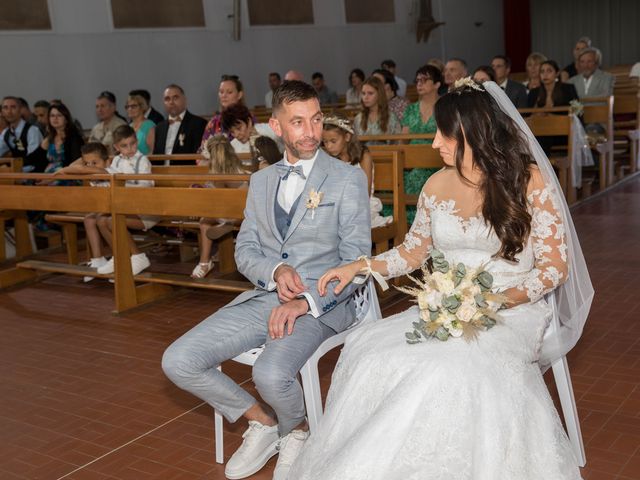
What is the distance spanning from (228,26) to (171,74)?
1.63 metres

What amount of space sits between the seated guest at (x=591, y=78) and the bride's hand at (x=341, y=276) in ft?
26.2

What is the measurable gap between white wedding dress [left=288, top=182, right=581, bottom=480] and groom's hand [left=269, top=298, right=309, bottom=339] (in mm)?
286

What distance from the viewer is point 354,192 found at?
3.24 meters

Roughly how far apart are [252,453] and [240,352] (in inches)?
16.0

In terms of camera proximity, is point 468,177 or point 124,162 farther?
point 124,162

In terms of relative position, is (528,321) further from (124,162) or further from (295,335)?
(124,162)

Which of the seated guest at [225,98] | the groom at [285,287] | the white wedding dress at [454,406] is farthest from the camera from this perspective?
the seated guest at [225,98]

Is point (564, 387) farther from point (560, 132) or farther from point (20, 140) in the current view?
point (20, 140)

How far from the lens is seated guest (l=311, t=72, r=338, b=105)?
52.4 ft

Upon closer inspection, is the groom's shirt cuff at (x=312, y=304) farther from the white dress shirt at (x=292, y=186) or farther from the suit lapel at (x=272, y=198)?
the suit lapel at (x=272, y=198)

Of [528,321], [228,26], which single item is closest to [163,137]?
[528,321]

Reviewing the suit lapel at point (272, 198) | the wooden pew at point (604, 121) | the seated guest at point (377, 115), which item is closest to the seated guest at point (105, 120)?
the seated guest at point (377, 115)

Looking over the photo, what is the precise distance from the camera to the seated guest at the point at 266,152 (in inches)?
197

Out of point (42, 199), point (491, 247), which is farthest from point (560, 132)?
point (491, 247)
